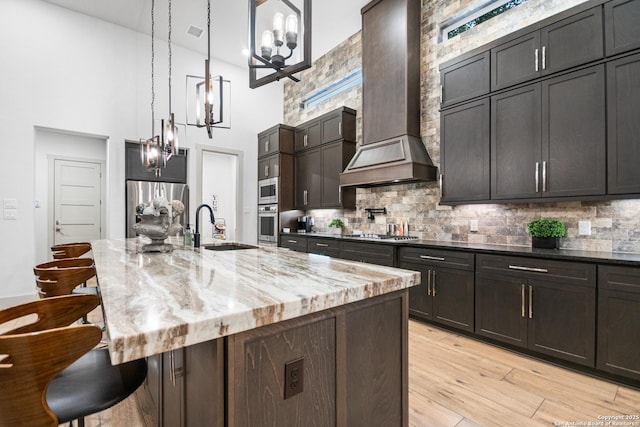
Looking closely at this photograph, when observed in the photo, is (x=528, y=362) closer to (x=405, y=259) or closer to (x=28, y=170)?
(x=405, y=259)

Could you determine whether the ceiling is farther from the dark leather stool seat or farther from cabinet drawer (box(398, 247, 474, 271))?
the dark leather stool seat

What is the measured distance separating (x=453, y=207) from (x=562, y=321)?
161 centimetres

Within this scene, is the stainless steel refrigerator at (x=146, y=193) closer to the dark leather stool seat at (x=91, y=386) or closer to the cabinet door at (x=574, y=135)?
the dark leather stool seat at (x=91, y=386)

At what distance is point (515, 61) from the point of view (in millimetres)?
2830

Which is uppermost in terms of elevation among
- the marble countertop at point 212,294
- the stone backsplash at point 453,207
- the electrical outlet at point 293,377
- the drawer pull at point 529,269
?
the stone backsplash at point 453,207

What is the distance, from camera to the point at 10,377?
748mm

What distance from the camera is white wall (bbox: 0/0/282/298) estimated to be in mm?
4184

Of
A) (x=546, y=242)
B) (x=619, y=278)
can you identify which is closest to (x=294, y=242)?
(x=546, y=242)

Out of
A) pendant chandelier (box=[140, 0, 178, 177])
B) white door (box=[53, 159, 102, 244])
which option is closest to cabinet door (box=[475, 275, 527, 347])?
pendant chandelier (box=[140, 0, 178, 177])

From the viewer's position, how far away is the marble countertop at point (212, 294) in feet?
2.34

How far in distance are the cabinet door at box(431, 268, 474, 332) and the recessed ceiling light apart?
17.1 ft

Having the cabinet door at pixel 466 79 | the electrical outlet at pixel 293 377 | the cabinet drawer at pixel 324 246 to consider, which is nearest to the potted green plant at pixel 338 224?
the cabinet drawer at pixel 324 246

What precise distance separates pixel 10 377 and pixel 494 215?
367 cm

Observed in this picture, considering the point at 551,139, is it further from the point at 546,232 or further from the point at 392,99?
the point at 392,99
